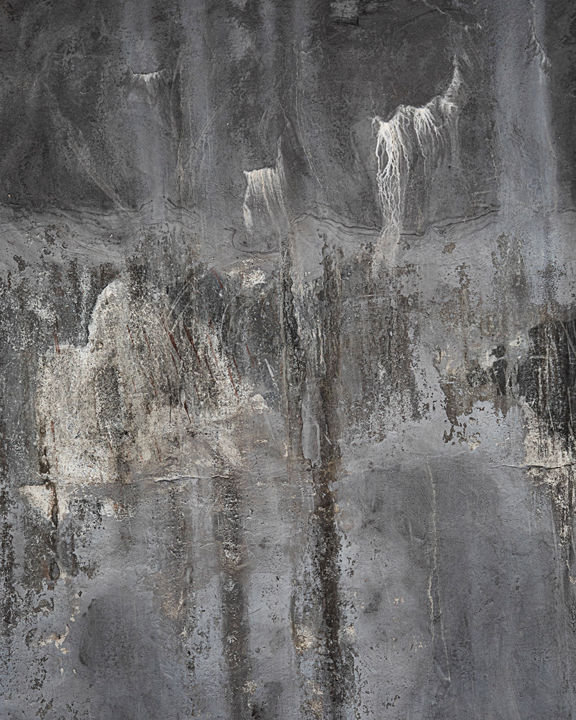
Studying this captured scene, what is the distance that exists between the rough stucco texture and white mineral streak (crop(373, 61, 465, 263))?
2cm

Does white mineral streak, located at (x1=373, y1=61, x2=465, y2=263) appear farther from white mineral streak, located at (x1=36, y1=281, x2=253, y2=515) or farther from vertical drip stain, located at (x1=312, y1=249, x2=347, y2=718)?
white mineral streak, located at (x1=36, y1=281, x2=253, y2=515)

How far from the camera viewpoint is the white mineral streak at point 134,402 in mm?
2973

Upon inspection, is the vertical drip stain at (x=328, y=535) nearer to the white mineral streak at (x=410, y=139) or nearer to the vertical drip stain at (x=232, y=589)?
the vertical drip stain at (x=232, y=589)

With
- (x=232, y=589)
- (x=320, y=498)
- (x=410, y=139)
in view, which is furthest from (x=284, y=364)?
(x=410, y=139)

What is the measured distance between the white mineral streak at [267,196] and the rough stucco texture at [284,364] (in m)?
0.02

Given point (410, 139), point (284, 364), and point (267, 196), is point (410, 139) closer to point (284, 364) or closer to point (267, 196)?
point (267, 196)

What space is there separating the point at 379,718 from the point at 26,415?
271 centimetres

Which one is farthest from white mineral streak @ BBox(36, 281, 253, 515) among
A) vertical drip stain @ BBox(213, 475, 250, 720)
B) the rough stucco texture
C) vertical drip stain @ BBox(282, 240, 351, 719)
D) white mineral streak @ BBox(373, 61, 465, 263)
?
white mineral streak @ BBox(373, 61, 465, 263)

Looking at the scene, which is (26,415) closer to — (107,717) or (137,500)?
(137,500)

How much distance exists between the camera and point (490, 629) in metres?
A: 2.95

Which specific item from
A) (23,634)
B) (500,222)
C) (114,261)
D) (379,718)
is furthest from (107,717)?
(500,222)

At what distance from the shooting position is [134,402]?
9.78 ft

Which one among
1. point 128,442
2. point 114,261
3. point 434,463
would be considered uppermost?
point 114,261

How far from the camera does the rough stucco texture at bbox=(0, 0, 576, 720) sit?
2926 mm
